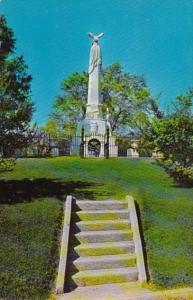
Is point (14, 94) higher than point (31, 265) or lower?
higher

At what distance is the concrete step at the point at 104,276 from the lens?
26.2 ft

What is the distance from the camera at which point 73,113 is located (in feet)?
119

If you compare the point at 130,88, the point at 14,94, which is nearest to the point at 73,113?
the point at 130,88

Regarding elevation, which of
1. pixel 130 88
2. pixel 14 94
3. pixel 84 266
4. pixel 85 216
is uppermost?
pixel 130 88

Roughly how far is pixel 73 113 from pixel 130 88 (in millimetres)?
4858

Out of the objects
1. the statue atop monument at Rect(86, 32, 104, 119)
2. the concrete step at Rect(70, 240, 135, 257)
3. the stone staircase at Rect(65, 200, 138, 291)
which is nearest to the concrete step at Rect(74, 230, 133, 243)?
the stone staircase at Rect(65, 200, 138, 291)

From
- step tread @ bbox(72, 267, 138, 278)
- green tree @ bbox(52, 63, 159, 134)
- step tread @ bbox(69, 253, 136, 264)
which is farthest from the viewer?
green tree @ bbox(52, 63, 159, 134)

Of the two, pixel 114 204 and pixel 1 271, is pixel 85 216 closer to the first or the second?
pixel 114 204

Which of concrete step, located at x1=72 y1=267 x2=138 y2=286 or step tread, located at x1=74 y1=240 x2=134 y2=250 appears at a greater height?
step tread, located at x1=74 y1=240 x2=134 y2=250

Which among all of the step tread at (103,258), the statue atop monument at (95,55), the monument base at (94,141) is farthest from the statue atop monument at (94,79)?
the step tread at (103,258)

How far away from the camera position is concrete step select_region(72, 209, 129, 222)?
9.74 m

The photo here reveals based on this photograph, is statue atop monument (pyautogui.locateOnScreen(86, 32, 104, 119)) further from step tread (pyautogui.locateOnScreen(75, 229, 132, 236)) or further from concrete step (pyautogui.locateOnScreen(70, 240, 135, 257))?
concrete step (pyautogui.locateOnScreen(70, 240, 135, 257))

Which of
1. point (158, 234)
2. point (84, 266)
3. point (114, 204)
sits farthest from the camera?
point (114, 204)

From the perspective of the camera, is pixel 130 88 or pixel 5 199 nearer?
pixel 5 199
